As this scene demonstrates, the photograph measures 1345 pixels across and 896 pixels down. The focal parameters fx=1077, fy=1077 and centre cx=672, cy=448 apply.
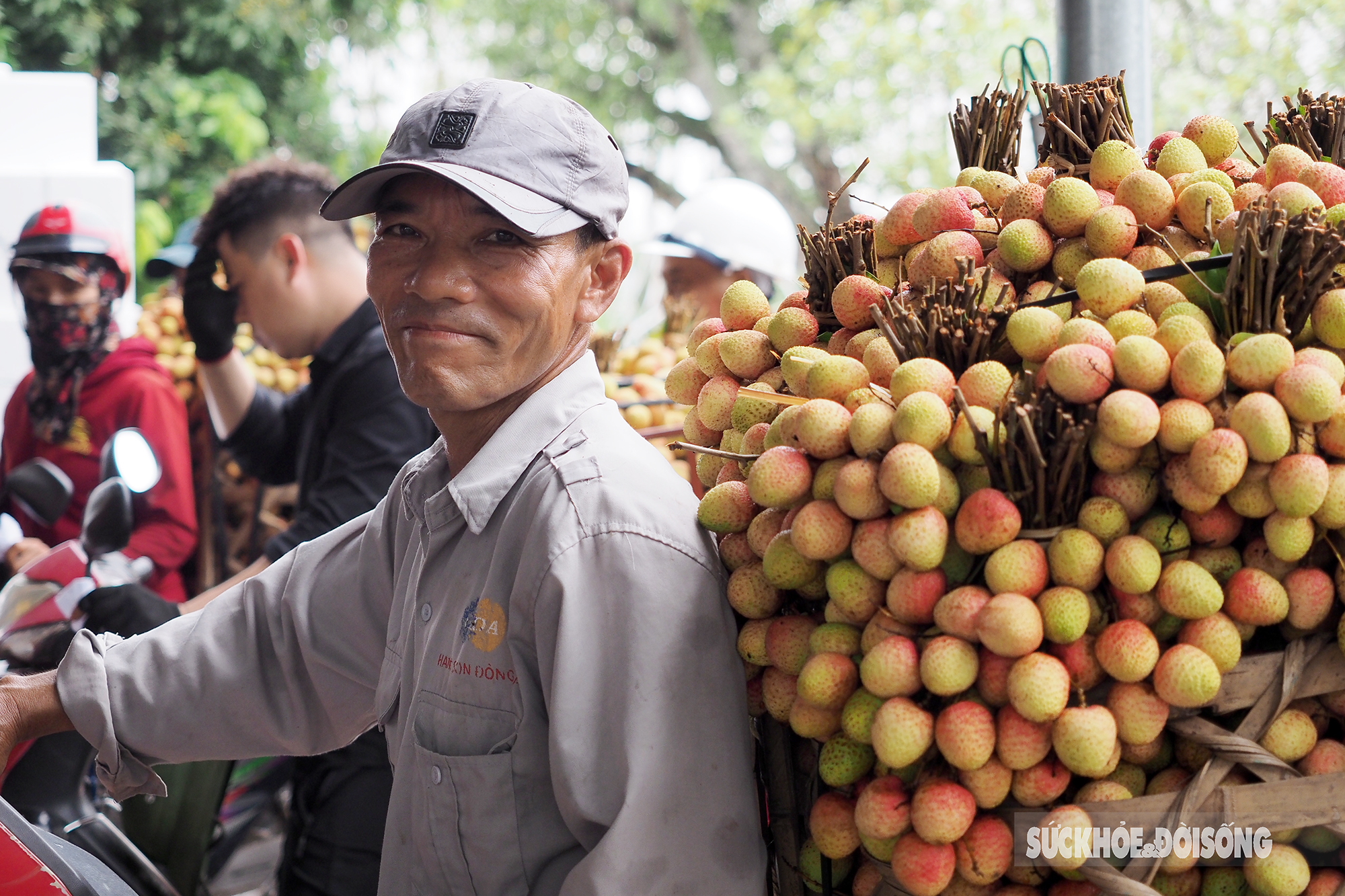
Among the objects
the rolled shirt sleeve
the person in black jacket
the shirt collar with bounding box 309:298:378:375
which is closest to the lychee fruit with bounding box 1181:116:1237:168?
the rolled shirt sleeve

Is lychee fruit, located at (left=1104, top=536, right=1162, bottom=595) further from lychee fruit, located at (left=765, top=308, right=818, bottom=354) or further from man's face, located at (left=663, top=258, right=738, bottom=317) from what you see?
man's face, located at (left=663, top=258, right=738, bottom=317)

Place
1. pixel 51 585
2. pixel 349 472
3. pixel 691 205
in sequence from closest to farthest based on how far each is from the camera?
pixel 51 585
pixel 349 472
pixel 691 205

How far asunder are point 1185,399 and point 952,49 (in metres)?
9.33

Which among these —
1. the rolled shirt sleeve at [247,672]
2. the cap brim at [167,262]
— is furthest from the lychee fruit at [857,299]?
the cap brim at [167,262]

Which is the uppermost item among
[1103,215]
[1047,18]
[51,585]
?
[1047,18]

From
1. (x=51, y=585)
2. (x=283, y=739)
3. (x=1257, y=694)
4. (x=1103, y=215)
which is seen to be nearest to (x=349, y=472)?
(x=51, y=585)

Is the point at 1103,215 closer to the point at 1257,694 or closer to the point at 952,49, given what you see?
the point at 1257,694

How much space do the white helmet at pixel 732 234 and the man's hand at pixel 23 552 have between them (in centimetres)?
247

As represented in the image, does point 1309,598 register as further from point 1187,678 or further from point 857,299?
point 857,299

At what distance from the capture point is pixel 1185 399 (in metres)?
1.04

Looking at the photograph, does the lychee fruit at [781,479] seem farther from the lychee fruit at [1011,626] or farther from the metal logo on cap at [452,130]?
the metal logo on cap at [452,130]

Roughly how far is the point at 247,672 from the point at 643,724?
78 cm

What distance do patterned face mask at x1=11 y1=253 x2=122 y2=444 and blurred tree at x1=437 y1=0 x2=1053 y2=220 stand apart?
6.23 meters

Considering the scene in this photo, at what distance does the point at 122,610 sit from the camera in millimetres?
2398
